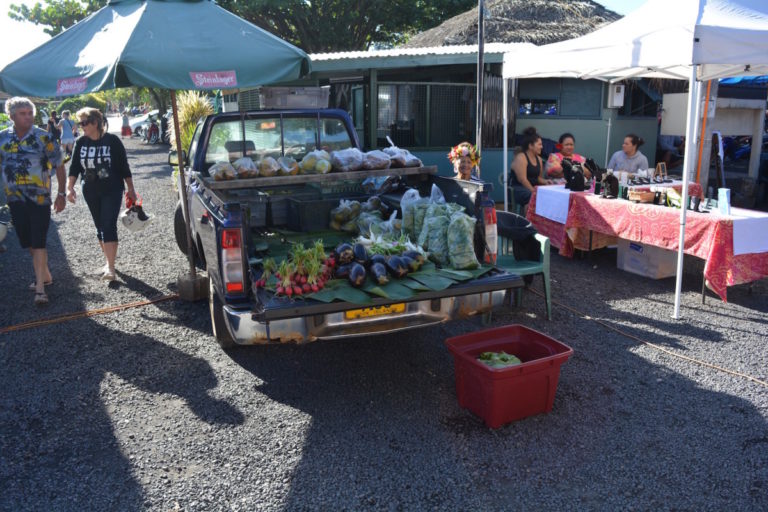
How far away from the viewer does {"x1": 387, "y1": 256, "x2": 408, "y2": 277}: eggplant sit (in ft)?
12.5

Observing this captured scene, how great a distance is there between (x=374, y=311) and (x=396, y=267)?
35 cm

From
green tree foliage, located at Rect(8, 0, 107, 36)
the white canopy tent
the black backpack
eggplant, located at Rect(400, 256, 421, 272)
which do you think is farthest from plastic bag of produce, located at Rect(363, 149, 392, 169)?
green tree foliage, located at Rect(8, 0, 107, 36)

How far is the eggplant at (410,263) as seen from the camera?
3.86 m

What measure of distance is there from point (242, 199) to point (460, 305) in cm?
239

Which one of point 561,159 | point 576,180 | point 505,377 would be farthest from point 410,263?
point 561,159

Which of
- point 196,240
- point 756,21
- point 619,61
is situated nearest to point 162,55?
point 196,240

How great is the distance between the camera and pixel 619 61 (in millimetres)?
5797

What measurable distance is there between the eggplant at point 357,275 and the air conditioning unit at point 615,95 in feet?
35.5

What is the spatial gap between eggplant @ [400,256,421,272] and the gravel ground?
87cm

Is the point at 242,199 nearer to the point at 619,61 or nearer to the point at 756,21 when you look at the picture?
the point at 619,61

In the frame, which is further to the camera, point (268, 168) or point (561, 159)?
point (561, 159)

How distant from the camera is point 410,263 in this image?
3885 millimetres

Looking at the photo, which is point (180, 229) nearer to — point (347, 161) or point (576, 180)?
point (347, 161)

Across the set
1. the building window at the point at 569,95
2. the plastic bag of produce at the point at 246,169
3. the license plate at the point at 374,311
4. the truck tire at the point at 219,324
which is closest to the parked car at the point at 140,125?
the building window at the point at 569,95
